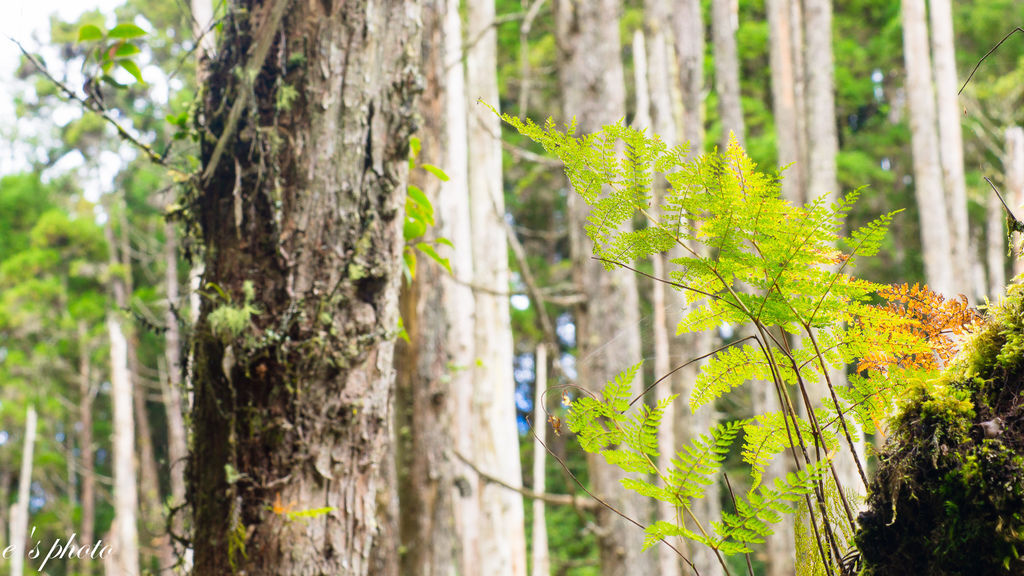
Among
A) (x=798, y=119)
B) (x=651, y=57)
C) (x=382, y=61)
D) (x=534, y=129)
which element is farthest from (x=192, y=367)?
(x=798, y=119)

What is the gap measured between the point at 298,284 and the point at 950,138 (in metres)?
10.9

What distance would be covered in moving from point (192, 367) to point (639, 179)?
1257 mm

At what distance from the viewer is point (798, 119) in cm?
1005

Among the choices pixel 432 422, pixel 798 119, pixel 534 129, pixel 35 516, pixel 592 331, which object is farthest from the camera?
pixel 35 516

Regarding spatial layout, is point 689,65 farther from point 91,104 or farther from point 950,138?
point 91,104

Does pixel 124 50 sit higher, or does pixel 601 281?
pixel 601 281

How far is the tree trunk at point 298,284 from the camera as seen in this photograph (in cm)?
153

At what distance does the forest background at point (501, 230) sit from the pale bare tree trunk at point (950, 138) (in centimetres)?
4

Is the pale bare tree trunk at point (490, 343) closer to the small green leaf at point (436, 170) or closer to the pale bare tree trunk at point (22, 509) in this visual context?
the small green leaf at point (436, 170)

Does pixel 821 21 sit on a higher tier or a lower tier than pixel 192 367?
higher

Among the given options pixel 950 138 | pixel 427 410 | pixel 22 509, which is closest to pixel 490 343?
pixel 427 410

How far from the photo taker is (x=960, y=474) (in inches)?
27.0

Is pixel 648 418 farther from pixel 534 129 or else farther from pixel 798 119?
pixel 798 119

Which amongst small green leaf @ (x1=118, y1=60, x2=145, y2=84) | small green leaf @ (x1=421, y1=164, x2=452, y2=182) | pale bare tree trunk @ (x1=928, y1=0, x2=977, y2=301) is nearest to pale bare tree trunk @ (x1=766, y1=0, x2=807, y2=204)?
pale bare tree trunk @ (x1=928, y1=0, x2=977, y2=301)
